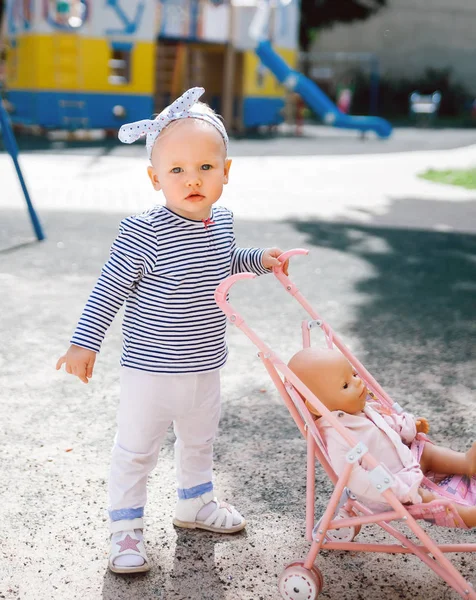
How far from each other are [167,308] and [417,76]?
34.0 metres

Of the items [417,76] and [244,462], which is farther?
[417,76]

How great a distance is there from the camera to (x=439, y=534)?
2.69 metres

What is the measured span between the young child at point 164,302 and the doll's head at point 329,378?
12.4 inches

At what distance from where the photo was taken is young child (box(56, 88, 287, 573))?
7.89 feet

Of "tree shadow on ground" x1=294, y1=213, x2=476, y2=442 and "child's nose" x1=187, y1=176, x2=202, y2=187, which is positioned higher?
"child's nose" x1=187, y1=176, x2=202, y2=187

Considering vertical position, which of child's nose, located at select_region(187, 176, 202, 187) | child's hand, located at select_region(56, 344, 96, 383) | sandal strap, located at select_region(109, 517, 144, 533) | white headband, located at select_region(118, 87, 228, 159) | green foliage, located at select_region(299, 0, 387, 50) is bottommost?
sandal strap, located at select_region(109, 517, 144, 533)

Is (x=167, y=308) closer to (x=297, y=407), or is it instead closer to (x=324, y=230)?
(x=297, y=407)

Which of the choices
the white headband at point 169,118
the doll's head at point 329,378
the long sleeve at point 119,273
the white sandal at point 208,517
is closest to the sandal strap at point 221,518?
the white sandal at point 208,517

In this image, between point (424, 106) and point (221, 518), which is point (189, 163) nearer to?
point (221, 518)

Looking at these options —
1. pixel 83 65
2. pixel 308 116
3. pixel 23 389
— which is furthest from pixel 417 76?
pixel 23 389

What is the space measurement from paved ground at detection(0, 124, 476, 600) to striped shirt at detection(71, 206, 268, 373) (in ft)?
1.95

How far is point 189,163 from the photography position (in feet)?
7.80

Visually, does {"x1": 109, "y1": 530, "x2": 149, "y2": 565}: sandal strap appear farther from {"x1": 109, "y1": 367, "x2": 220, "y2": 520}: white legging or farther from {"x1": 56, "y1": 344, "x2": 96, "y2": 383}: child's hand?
{"x1": 56, "y1": 344, "x2": 96, "y2": 383}: child's hand

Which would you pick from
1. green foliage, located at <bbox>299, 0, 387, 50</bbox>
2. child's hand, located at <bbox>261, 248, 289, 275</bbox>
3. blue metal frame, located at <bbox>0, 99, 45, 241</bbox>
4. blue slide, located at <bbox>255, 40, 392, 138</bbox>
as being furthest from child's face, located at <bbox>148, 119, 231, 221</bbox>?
green foliage, located at <bbox>299, 0, 387, 50</bbox>
